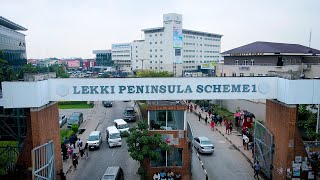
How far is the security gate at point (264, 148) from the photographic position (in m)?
16.7

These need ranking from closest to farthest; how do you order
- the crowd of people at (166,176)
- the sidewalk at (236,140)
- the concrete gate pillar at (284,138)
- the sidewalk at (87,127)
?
the concrete gate pillar at (284,138), the crowd of people at (166,176), the sidewalk at (87,127), the sidewalk at (236,140)

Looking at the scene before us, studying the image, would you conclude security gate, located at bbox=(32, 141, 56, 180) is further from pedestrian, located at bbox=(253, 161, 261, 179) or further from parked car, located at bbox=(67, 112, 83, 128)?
parked car, located at bbox=(67, 112, 83, 128)

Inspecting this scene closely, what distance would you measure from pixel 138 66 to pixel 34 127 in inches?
4178

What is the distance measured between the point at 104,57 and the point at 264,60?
12423cm

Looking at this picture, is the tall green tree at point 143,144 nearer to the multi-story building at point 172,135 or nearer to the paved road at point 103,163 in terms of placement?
the multi-story building at point 172,135

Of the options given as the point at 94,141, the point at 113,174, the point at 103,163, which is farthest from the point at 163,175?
the point at 94,141

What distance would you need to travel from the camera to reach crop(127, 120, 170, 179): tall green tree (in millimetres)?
14977

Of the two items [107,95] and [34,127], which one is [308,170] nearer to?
[107,95]

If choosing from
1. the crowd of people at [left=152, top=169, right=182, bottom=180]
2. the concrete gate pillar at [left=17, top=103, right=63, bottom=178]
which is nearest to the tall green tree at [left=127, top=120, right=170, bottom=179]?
the crowd of people at [left=152, top=169, right=182, bottom=180]

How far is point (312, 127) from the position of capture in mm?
20594

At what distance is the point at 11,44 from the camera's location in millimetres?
55125

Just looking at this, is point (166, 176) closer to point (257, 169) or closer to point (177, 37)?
point (257, 169)

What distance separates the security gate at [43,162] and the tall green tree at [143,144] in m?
4.04

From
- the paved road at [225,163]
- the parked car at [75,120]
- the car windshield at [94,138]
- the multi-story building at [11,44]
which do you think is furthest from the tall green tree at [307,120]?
the multi-story building at [11,44]
